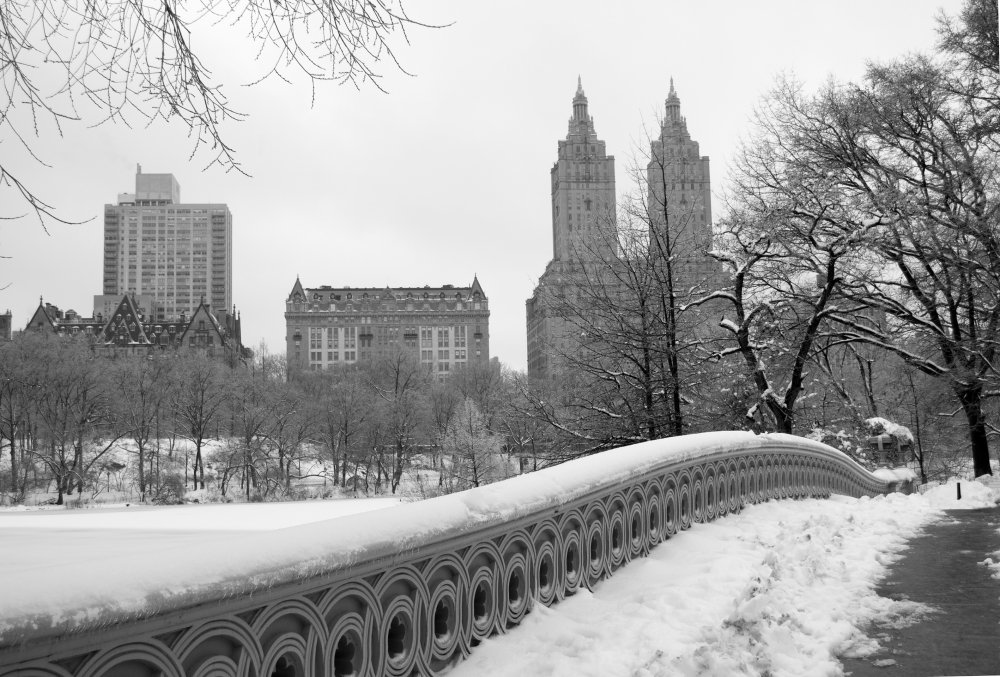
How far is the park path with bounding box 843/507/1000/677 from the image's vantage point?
3.54 m

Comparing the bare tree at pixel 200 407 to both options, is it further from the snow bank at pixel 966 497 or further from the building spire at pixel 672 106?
the snow bank at pixel 966 497

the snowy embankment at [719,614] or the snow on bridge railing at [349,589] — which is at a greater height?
the snow on bridge railing at [349,589]

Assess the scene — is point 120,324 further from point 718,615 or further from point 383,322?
point 383,322

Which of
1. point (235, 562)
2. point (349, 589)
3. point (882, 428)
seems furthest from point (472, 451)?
point (235, 562)

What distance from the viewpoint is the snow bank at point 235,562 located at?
5.64 ft

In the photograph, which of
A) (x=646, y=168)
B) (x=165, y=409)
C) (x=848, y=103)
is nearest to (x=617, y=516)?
(x=646, y=168)

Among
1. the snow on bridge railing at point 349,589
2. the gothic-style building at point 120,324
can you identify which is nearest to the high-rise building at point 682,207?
the gothic-style building at point 120,324

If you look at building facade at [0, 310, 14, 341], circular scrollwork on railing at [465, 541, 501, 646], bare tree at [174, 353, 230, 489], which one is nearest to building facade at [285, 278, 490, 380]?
bare tree at [174, 353, 230, 489]

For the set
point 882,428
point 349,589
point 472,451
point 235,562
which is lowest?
point 472,451

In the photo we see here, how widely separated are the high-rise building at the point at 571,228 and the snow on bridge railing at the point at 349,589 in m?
4.97

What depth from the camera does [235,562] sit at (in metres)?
2.18

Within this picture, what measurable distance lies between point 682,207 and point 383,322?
16478 mm

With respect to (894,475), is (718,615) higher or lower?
higher

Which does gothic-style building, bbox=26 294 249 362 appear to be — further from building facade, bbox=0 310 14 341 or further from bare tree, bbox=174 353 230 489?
bare tree, bbox=174 353 230 489
